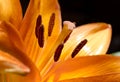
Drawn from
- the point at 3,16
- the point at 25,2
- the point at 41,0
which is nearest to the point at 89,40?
the point at 41,0

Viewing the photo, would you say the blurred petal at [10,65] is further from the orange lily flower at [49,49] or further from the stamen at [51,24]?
the stamen at [51,24]

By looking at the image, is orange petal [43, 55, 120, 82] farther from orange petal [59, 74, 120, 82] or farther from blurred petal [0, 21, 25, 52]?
blurred petal [0, 21, 25, 52]

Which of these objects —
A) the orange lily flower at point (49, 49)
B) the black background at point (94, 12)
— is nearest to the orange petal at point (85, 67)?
the orange lily flower at point (49, 49)

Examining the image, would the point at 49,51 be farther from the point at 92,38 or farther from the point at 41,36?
the point at 92,38

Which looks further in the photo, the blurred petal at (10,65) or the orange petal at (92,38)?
the orange petal at (92,38)

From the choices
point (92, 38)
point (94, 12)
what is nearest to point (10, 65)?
point (92, 38)

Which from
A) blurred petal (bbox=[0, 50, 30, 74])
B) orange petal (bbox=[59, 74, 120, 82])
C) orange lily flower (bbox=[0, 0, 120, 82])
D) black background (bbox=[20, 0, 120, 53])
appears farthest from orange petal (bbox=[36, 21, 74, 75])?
black background (bbox=[20, 0, 120, 53])
